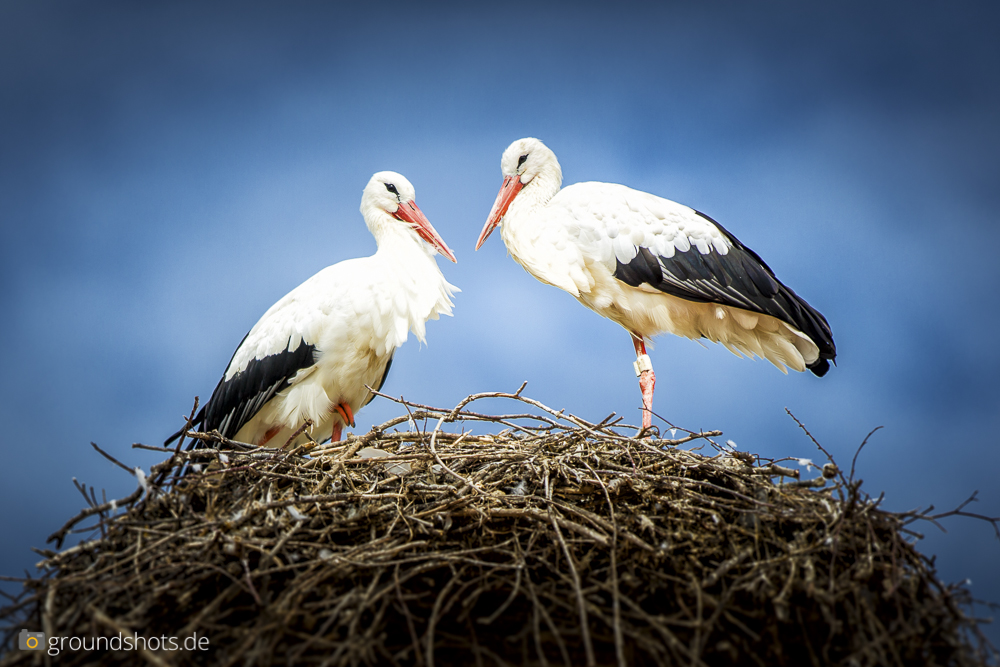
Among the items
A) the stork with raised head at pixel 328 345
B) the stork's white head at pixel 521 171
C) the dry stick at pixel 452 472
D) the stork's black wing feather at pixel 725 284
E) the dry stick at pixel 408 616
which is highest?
the stork's white head at pixel 521 171

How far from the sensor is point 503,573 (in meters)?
1.91

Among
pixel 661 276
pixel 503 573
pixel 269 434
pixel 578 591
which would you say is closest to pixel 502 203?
pixel 661 276

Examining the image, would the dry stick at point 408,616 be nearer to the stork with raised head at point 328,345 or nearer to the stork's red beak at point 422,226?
the stork with raised head at point 328,345

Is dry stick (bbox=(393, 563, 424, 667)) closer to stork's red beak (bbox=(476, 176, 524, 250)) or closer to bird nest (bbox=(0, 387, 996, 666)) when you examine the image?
bird nest (bbox=(0, 387, 996, 666))

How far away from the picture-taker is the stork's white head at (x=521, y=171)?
3.71m

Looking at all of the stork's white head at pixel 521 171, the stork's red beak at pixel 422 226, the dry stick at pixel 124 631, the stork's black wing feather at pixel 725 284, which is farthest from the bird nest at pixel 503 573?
the stork's white head at pixel 521 171

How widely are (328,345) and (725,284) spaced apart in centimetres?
174

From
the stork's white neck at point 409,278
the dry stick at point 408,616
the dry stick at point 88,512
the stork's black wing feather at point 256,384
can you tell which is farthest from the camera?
the stork's white neck at point 409,278

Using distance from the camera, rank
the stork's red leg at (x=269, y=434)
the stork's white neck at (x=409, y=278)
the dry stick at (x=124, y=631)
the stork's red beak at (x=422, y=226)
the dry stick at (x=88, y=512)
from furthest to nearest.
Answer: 1. the stork's red beak at (x=422, y=226)
2. the stork's red leg at (x=269, y=434)
3. the stork's white neck at (x=409, y=278)
4. the dry stick at (x=88, y=512)
5. the dry stick at (x=124, y=631)

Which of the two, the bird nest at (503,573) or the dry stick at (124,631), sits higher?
the bird nest at (503,573)

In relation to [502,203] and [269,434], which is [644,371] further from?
[269,434]

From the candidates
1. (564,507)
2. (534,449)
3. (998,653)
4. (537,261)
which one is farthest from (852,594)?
(537,261)

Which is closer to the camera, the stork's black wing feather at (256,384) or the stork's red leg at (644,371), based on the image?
the stork's black wing feather at (256,384)

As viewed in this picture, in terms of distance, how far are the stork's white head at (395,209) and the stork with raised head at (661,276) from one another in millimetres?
402
